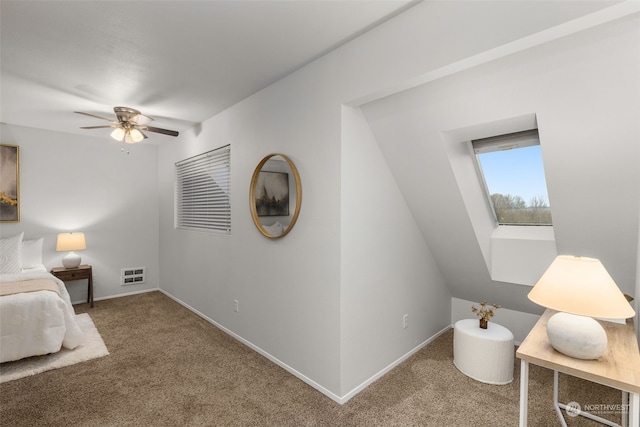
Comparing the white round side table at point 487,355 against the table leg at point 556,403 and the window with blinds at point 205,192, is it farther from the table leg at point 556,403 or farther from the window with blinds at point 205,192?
the window with blinds at point 205,192

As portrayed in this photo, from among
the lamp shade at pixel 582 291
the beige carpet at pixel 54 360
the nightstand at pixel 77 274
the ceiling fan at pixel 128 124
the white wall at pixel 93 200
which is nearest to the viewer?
the lamp shade at pixel 582 291

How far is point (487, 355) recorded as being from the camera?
2484 millimetres

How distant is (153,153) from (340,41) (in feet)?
13.8

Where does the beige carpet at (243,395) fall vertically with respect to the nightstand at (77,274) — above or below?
below

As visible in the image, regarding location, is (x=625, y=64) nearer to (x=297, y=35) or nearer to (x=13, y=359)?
(x=297, y=35)

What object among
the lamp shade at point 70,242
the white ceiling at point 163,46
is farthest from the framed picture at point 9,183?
the white ceiling at point 163,46

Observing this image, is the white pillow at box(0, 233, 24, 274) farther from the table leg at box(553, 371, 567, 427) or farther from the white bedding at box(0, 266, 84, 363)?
the table leg at box(553, 371, 567, 427)

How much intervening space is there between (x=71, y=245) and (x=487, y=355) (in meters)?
5.07

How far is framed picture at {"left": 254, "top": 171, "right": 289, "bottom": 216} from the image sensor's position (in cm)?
265

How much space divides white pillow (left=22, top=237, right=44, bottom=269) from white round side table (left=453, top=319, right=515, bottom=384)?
5082mm

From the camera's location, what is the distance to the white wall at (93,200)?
167 inches

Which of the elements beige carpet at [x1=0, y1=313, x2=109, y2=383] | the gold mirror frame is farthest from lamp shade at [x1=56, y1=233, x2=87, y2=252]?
the gold mirror frame

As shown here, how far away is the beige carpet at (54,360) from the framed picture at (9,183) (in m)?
2.20

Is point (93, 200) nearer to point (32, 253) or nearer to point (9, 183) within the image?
point (9, 183)
